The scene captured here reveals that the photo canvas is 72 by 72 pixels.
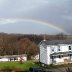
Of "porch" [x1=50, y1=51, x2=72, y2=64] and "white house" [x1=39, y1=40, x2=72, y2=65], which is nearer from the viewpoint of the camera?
"porch" [x1=50, y1=51, x2=72, y2=64]

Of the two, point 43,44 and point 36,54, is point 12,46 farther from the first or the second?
point 43,44

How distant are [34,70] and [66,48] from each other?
1653cm

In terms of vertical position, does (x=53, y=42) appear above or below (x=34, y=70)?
above

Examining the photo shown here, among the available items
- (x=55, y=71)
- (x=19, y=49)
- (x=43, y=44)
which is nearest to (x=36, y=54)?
(x=19, y=49)

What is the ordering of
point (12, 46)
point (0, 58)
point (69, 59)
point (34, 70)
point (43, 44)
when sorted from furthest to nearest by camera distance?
point (12, 46)
point (0, 58)
point (43, 44)
point (69, 59)
point (34, 70)

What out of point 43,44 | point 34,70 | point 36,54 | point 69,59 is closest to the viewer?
point 34,70

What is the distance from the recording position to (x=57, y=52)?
4988 cm

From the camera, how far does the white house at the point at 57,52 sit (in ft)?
160

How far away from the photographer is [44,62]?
5156 cm

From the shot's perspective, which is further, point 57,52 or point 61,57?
point 57,52

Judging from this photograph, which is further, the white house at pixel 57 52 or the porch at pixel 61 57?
the white house at pixel 57 52

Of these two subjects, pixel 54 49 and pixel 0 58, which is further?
pixel 0 58

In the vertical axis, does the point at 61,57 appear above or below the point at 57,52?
below

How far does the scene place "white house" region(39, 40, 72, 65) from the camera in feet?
160
